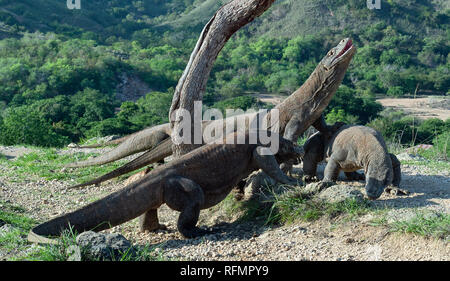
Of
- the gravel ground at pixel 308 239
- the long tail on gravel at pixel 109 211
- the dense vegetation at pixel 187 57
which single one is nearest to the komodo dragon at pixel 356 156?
the gravel ground at pixel 308 239

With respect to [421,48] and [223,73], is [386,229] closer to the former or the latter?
[223,73]

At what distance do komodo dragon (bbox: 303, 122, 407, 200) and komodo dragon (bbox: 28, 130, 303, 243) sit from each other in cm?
85

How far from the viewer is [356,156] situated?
570cm

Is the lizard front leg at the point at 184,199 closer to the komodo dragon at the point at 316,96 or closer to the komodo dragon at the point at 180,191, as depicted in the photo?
the komodo dragon at the point at 180,191

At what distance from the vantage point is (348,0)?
2493 inches

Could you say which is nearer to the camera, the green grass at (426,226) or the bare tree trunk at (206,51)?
the green grass at (426,226)

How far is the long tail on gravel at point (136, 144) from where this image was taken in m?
7.79

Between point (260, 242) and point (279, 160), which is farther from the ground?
point (279, 160)

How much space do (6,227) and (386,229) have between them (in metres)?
A: 3.33

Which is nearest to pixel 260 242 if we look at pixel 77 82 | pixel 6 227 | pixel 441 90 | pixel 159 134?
pixel 6 227

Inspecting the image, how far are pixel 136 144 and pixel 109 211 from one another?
11.4 feet

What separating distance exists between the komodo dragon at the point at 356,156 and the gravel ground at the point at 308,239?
0.20 metres

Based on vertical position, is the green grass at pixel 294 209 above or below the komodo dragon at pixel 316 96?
below

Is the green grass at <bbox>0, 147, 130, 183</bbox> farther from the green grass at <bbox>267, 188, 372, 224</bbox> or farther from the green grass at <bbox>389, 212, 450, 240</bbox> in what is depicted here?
the green grass at <bbox>389, 212, 450, 240</bbox>
